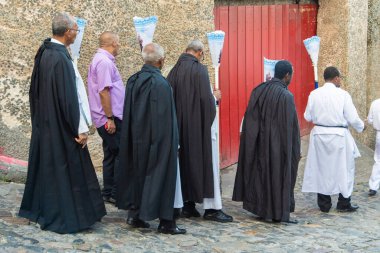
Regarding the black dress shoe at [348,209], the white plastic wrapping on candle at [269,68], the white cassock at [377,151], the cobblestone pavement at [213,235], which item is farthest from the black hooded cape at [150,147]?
the white cassock at [377,151]

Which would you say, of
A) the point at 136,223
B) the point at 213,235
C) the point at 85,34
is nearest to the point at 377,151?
the point at 213,235

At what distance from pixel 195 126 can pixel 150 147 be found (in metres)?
0.77

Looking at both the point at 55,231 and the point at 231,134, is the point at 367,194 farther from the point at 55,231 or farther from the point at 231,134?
the point at 55,231

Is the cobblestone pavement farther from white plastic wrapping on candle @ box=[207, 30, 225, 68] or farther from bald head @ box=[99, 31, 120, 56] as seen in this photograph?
white plastic wrapping on candle @ box=[207, 30, 225, 68]

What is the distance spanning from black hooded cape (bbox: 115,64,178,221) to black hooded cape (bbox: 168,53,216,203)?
597 mm

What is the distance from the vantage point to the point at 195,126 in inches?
219

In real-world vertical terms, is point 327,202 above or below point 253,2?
below

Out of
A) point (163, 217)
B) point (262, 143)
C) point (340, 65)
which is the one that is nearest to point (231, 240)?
point (163, 217)

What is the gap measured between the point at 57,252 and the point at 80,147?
89cm

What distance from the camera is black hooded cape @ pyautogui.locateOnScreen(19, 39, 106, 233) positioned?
466 centimetres

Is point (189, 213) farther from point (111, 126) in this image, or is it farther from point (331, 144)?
point (331, 144)

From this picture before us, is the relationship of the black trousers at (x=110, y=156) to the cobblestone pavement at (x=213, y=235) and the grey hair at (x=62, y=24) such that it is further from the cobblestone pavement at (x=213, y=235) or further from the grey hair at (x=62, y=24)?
the grey hair at (x=62, y=24)

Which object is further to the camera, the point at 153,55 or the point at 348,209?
the point at 348,209

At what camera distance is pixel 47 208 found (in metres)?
4.73
